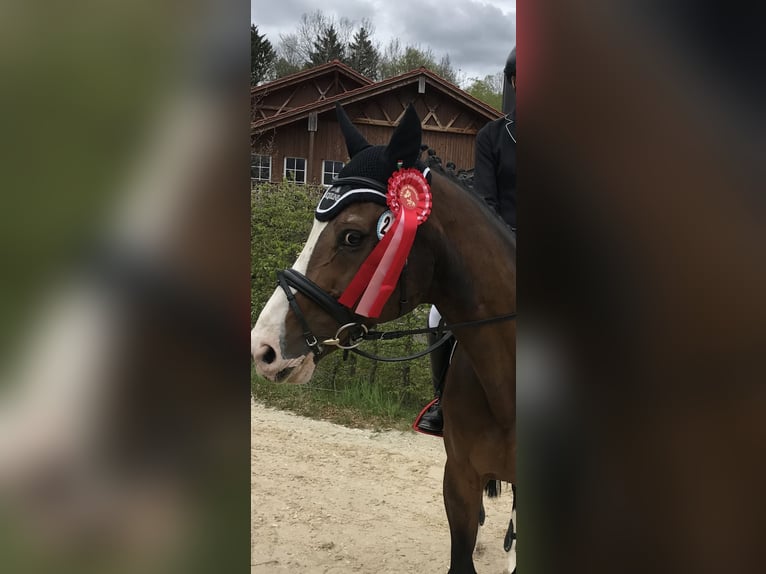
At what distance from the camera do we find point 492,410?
2.37 meters

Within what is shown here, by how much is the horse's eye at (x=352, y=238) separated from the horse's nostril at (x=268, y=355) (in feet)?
1.41

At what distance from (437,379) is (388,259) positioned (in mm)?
1235

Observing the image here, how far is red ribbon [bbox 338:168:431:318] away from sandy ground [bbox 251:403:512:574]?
2.16 m

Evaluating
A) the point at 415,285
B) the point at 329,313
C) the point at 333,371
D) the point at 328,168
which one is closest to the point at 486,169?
the point at 415,285

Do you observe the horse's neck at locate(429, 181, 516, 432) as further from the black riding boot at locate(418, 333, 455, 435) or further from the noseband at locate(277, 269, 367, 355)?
the black riding boot at locate(418, 333, 455, 435)

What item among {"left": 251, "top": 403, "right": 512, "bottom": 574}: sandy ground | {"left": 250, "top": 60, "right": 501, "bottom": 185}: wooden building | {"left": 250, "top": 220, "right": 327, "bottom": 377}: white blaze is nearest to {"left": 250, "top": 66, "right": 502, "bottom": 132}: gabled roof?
{"left": 250, "top": 60, "right": 501, "bottom": 185}: wooden building

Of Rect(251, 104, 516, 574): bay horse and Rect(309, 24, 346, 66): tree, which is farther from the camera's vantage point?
Rect(309, 24, 346, 66): tree

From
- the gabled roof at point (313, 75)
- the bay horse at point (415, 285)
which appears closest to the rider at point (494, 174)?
the bay horse at point (415, 285)

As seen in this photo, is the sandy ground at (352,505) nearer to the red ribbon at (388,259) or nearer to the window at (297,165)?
the red ribbon at (388,259)

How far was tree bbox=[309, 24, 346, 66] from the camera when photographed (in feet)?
86.4

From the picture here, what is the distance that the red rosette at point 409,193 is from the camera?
81.6 inches

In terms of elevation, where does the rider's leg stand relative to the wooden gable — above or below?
below
